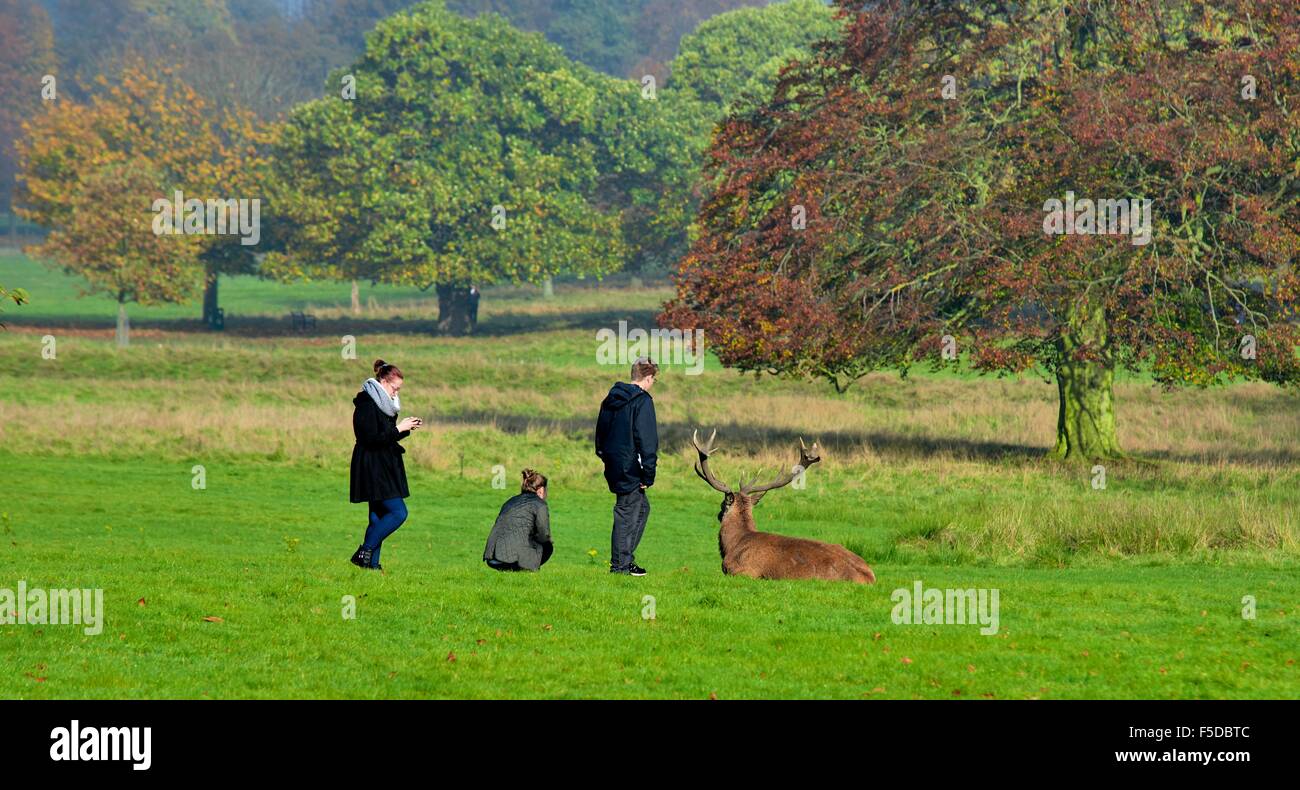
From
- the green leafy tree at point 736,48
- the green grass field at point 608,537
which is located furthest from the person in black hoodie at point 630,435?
the green leafy tree at point 736,48

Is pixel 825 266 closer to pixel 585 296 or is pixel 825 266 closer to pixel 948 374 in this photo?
pixel 948 374

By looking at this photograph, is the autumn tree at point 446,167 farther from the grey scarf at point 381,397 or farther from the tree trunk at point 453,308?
the grey scarf at point 381,397


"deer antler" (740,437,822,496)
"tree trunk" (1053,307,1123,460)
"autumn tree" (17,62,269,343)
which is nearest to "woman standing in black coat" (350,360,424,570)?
"deer antler" (740,437,822,496)

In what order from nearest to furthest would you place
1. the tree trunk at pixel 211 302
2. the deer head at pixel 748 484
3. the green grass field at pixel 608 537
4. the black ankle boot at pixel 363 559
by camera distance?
the green grass field at pixel 608 537, the black ankle boot at pixel 363 559, the deer head at pixel 748 484, the tree trunk at pixel 211 302

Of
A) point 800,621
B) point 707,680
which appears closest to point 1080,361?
point 800,621

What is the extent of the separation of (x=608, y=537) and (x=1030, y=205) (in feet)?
43.5

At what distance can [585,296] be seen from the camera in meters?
99.1

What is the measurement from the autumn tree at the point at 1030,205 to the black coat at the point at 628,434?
56.4 ft

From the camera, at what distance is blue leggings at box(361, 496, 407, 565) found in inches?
693

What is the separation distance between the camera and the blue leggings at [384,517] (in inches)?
693

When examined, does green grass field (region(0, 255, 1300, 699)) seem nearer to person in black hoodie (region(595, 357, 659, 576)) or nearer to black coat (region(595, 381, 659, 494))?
person in black hoodie (region(595, 357, 659, 576))

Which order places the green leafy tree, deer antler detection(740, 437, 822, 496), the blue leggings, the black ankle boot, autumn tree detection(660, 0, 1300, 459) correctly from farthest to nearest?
the green leafy tree < autumn tree detection(660, 0, 1300, 459) < deer antler detection(740, 437, 822, 496) < the black ankle boot < the blue leggings

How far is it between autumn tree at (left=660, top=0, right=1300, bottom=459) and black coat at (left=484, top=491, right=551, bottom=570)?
17142mm

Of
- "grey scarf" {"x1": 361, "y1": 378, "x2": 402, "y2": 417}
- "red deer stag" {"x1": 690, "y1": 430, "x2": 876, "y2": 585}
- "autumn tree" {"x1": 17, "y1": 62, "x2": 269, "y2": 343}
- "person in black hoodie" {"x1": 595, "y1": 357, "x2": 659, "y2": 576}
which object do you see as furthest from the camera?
"autumn tree" {"x1": 17, "y1": 62, "x2": 269, "y2": 343}
